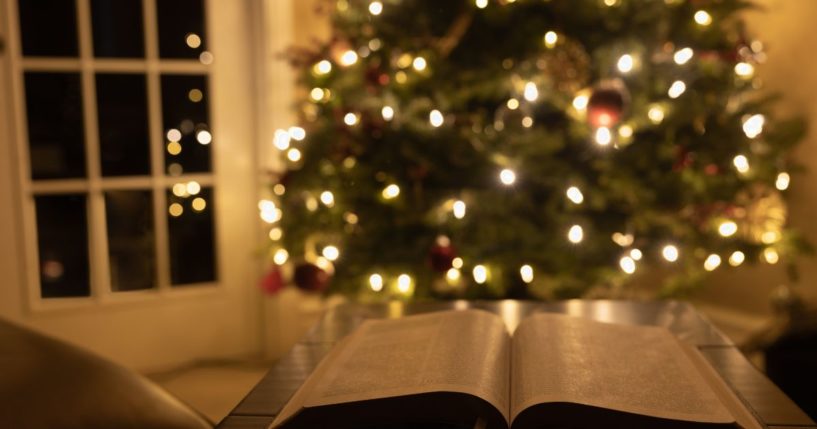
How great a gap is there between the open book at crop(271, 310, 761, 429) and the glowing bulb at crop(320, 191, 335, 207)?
4.17 feet

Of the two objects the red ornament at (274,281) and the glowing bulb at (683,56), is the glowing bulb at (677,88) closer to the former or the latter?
the glowing bulb at (683,56)

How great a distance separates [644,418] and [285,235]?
1.61 m

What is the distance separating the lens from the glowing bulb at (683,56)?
6.45 ft

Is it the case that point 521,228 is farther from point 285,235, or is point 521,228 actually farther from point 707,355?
point 707,355

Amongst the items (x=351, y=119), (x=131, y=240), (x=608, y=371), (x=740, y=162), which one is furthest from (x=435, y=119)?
(x=608, y=371)

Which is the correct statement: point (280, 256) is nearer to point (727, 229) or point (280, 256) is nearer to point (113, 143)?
point (113, 143)

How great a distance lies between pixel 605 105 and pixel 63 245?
5.65 feet

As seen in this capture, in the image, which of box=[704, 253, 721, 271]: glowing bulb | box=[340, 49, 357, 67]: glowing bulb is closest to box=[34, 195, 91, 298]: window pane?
box=[340, 49, 357, 67]: glowing bulb

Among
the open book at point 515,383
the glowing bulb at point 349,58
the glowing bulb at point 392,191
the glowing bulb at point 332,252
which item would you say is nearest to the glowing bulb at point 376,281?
the glowing bulb at point 332,252

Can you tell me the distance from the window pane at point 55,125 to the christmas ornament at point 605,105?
1.57 m

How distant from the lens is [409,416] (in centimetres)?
65

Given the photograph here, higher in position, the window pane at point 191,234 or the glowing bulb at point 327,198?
the glowing bulb at point 327,198

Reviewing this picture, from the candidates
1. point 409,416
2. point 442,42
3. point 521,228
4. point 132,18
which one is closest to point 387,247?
point 521,228

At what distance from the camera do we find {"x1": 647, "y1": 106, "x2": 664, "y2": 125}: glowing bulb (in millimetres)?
1956
